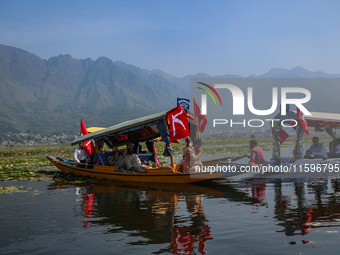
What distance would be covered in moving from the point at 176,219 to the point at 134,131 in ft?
34.7

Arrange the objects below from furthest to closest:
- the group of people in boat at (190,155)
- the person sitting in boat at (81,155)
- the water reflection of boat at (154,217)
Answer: the person sitting in boat at (81,155)
the group of people in boat at (190,155)
the water reflection of boat at (154,217)

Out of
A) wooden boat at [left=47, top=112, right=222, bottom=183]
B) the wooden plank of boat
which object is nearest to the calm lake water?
the wooden plank of boat

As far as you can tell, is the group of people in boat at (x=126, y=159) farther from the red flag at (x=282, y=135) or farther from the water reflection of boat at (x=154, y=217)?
the red flag at (x=282, y=135)

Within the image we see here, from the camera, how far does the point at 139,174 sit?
19.9 metres

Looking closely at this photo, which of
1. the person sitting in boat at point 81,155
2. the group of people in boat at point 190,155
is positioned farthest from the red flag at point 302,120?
the person sitting in boat at point 81,155

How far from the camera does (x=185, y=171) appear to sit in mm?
19125

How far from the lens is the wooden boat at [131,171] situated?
18781mm

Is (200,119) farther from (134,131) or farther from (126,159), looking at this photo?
(126,159)

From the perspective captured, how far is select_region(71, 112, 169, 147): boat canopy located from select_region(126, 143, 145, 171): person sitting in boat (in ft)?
3.07

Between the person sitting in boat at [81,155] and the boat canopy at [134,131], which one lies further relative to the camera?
the person sitting in boat at [81,155]

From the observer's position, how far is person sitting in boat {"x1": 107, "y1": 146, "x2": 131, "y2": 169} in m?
21.0

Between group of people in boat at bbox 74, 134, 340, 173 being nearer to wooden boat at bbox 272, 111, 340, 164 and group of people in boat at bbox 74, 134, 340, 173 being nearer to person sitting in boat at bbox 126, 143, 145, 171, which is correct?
person sitting in boat at bbox 126, 143, 145, 171

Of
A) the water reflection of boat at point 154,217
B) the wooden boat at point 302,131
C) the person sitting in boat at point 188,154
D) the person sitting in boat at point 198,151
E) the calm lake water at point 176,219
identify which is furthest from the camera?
the wooden boat at point 302,131

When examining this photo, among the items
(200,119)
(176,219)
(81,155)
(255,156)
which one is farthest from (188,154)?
(81,155)
